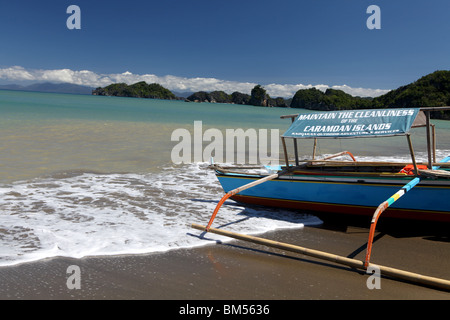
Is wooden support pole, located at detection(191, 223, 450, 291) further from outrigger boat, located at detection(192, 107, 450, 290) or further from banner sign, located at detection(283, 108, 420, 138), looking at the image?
banner sign, located at detection(283, 108, 420, 138)

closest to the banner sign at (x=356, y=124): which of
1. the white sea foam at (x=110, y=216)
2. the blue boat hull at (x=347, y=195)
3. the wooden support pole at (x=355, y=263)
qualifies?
the blue boat hull at (x=347, y=195)

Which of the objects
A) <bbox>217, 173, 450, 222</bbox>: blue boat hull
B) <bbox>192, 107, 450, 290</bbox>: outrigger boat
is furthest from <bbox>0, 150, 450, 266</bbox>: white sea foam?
<bbox>192, 107, 450, 290</bbox>: outrigger boat

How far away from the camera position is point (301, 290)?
13.0 ft

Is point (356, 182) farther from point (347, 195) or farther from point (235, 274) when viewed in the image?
point (235, 274)

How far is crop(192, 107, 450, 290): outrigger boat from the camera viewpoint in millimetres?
5703

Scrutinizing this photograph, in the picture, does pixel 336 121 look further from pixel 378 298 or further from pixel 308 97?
pixel 308 97

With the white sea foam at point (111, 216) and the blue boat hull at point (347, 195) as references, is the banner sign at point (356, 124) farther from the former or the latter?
the white sea foam at point (111, 216)

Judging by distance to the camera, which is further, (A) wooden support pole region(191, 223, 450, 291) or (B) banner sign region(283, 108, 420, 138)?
(B) banner sign region(283, 108, 420, 138)

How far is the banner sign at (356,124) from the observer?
5629 millimetres

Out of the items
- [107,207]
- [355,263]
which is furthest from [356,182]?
[107,207]

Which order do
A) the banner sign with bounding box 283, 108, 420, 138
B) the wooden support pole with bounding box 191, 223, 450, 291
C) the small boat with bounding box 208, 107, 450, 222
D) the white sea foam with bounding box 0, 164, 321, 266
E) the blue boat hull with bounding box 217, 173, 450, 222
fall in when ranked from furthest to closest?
the blue boat hull with bounding box 217, 173, 450, 222
the small boat with bounding box 208, 107, 450, 222
the banner sign with bounding box 283, 108, 420, 138
the white sea foam with bounding box 0, 164, 321, 266
the wooden support pole with bounding box 191, 223, 450, 291

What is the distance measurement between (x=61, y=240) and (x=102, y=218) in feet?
3.96
